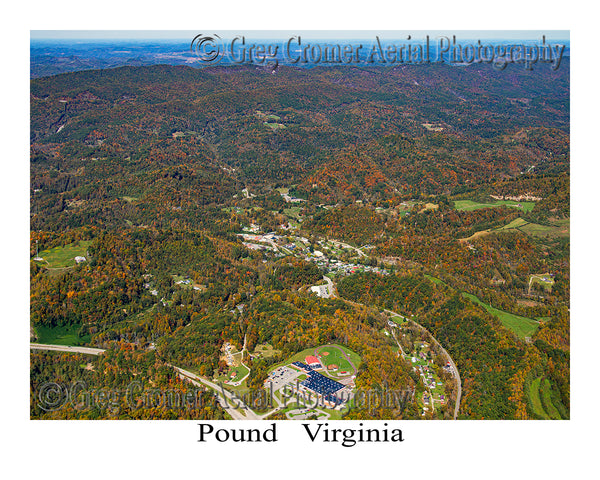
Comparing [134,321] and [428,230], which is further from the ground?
[428,230]

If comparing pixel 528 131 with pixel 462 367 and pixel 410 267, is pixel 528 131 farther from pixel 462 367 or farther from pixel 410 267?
pixel 462 367

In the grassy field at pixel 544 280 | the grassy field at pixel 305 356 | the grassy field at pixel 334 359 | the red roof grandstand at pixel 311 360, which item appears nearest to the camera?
the grassy field at pixel 334 359

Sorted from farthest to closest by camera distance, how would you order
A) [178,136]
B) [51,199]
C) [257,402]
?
[178,136]
[51,199]
[257,402]

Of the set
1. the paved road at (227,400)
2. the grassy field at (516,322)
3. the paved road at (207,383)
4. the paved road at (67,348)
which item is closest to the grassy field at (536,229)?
the grassy field at (516,322)

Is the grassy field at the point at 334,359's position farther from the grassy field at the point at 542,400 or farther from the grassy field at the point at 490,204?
the grassy field at the point at 490,204

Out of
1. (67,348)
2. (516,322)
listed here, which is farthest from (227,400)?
(516,322)

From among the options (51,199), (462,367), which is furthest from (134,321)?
(51,199)
